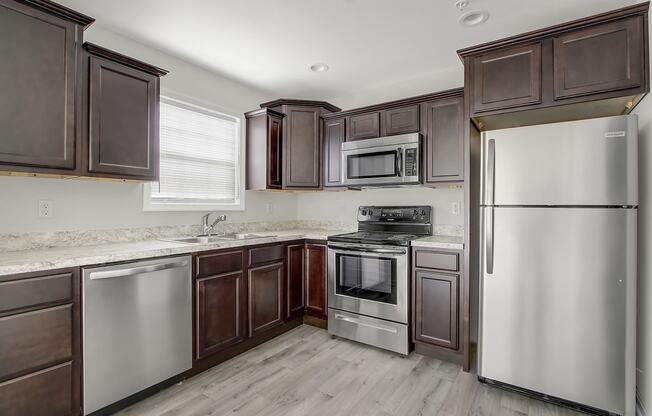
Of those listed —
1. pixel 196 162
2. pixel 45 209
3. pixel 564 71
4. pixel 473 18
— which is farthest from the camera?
pixel 196 162

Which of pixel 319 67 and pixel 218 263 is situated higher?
pixel 319 67

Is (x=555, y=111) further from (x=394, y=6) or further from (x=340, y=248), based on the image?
(x=340, y=248)

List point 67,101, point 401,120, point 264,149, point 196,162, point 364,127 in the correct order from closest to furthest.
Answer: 1. point 67,101
2. point 401,120
3. point 196,162
4. point 364,127
5. point 264,149

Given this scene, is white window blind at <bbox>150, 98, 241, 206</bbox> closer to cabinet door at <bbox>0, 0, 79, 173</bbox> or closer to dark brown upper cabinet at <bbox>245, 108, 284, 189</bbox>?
dark brown upper cabinet at <bbox>245, 108, 284, 189</bbox>

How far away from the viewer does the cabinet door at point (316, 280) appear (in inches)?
128

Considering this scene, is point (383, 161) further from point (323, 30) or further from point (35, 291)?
point (35, 291)

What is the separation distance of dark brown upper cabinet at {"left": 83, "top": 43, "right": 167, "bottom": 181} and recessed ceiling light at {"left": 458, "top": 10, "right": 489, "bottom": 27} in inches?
88.8

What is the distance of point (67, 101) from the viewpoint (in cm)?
193

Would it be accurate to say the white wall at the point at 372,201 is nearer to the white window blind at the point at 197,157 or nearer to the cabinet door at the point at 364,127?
the cabinet door at the point at 364,127

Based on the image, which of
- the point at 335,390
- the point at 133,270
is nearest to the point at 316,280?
the point at 335,390

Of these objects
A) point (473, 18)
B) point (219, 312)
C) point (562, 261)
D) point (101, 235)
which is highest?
point (473, 18)

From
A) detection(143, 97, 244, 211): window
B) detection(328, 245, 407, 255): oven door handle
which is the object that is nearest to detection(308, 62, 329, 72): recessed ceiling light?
detection(143, 97, 244, 211): window

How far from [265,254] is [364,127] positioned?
161 cm

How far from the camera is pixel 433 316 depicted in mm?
2627
